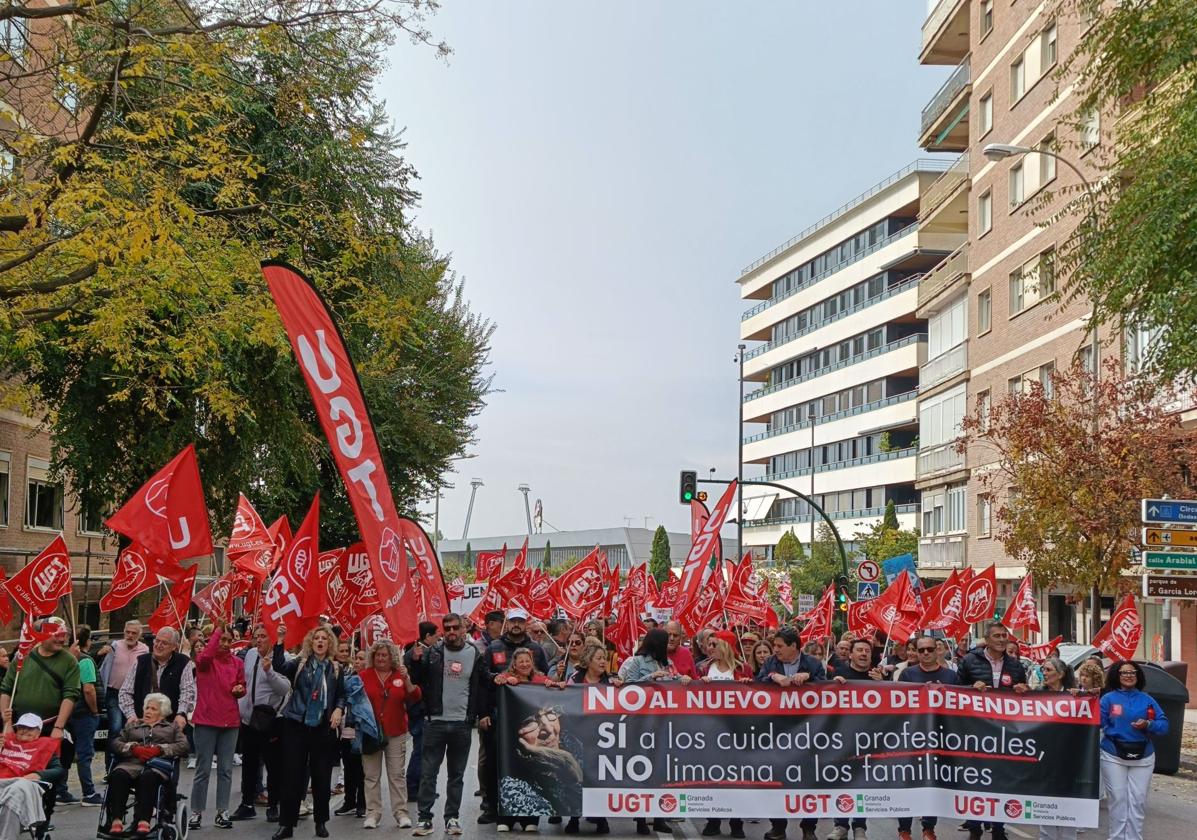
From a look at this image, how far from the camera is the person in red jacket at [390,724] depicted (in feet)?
40.9

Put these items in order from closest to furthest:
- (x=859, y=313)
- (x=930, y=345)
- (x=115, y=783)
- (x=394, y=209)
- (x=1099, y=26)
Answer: (x=115, y=783) < (x=1099, y=26) < (x=394, y=209) < (x=930, y=345) < (x=859, y=313)

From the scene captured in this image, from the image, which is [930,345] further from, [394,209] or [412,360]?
[394,209]

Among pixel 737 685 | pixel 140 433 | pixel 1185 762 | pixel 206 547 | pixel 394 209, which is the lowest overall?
pixel 1185 762

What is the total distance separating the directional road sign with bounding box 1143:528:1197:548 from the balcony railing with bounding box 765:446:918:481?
4480cm

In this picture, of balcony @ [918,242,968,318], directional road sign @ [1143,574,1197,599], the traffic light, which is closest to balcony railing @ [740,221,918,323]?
balcony @ [918,242,968,318]

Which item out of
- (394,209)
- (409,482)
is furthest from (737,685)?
(409,482)

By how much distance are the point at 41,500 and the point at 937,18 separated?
32.7 m

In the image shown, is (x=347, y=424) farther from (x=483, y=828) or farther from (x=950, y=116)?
(x=950, y=116)

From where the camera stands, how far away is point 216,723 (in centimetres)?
1238

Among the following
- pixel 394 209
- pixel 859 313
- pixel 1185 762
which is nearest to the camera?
pixel 1185 762

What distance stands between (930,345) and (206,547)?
38466mm

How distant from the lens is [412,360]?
119 ft

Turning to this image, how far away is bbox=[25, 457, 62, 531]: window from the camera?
33.2m

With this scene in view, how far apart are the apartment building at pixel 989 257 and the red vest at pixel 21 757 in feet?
80.6
